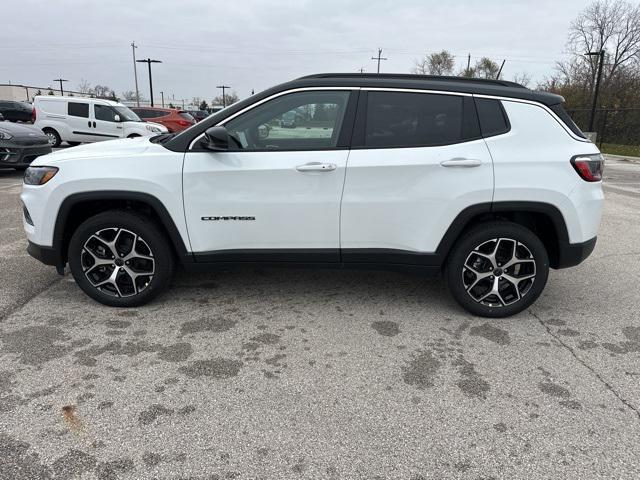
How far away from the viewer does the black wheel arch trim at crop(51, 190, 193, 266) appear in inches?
141

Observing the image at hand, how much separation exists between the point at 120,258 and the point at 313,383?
1908 millimetres

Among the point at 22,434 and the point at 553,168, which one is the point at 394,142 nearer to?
the point at 553,168

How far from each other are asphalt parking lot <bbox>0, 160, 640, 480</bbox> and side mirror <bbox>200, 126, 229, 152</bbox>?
1.31 m

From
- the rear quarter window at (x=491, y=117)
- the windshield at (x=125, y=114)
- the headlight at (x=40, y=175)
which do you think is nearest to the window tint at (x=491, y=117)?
the rear quarter window at (x=491, y=117)

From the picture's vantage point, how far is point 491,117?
3557 millimetres

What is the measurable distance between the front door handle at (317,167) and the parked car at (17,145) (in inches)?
348

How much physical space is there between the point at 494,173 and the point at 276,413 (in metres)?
2.27

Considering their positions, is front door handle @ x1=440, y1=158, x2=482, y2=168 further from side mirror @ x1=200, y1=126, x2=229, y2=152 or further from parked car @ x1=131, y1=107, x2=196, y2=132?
parked car @ x1=131, y1=107, x2=196, y2=132

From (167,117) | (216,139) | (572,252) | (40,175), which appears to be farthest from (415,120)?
(167,117)

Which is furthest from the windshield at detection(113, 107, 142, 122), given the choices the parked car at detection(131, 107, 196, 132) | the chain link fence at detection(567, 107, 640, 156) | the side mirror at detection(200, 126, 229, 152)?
the chain link fence at detection(567, 107, 640, 156)

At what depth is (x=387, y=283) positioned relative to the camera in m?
4.55

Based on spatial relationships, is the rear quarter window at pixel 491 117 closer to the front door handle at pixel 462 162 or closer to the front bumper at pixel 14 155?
the front door handle at pixel 462 162

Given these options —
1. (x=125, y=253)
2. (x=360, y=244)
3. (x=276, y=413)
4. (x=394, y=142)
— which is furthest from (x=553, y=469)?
(x=125, y=253)

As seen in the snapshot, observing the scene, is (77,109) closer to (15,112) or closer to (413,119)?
(413,119)
